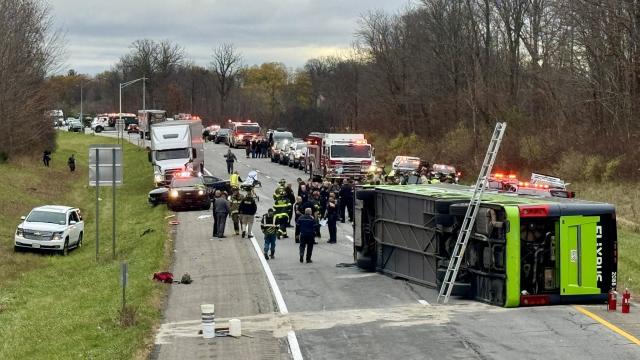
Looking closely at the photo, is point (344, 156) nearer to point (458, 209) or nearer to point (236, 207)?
point (236, 207)

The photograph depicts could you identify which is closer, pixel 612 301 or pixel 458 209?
pixel 612 301

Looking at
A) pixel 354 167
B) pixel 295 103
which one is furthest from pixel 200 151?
pixel 295 103

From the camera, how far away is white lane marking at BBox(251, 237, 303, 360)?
15020 mm

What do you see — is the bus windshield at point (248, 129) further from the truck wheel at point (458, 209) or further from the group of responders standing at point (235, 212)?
the truck wheel at point (458, 209)

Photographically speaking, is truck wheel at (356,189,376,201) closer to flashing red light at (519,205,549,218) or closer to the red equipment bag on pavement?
the red equipment bag on pavement

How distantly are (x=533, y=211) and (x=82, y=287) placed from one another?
40.3 ft

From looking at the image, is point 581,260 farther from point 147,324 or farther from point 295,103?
point 295,103

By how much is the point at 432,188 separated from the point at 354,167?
1106 inches

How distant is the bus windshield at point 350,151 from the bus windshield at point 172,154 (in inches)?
313

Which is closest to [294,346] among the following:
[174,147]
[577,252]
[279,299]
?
[279,299]

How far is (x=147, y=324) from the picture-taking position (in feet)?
56.6

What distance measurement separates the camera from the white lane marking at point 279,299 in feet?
49.3

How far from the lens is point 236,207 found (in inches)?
1201

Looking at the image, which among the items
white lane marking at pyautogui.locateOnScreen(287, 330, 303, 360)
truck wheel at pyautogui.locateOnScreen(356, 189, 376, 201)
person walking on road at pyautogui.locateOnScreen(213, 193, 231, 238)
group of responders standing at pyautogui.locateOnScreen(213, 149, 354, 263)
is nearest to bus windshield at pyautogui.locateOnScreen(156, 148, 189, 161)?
group of responders standing at pyautogui.locateOnScreen(213, 149, 354, 263)
